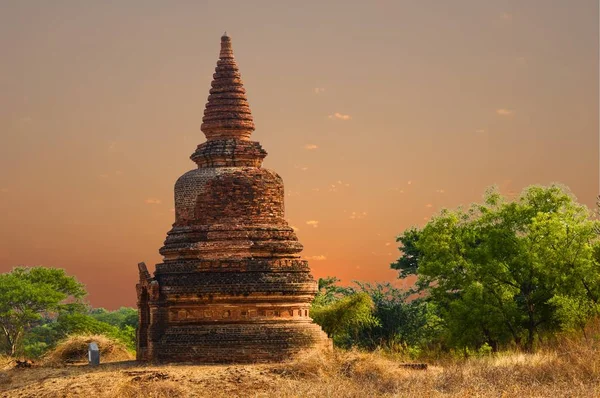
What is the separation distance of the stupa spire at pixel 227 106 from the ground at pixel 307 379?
324 inches

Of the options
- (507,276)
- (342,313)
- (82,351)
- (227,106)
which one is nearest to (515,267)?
(507,276)

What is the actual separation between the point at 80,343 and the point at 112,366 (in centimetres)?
511

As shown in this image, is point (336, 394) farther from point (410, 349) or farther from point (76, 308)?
point (76, 308)

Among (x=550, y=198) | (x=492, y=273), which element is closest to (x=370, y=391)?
(x=492, y=273)

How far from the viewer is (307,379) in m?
28.8

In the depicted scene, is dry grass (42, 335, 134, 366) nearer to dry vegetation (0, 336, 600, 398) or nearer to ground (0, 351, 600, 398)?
dry vegetation (0, 336, 600, 398)

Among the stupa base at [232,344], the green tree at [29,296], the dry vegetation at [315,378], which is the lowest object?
the dry vegetation at [315,378]

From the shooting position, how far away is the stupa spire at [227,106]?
35.1 meters

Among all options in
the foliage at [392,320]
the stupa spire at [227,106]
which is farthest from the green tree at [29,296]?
the stupa spire at [227,106]

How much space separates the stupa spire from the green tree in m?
30.6

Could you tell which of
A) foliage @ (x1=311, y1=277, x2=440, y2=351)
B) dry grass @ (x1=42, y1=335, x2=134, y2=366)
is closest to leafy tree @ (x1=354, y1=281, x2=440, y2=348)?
foliage @ (x1=311, y1=277, x2=440, y2=351)

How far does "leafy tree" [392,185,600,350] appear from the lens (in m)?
41.6

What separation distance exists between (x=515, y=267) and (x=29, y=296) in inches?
→ 1219

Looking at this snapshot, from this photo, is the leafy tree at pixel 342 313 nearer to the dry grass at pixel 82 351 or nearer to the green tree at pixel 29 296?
the dry grass at pixel 82 351
